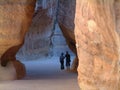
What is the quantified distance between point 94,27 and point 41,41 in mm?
17786

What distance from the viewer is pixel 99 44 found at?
17.8ft

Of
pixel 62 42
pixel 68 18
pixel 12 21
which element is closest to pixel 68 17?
pixel 68 18

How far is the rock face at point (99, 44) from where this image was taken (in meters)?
5.25

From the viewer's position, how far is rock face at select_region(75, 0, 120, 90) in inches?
207

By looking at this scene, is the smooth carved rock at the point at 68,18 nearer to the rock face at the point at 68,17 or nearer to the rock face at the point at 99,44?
the rock face at the point at 68,17

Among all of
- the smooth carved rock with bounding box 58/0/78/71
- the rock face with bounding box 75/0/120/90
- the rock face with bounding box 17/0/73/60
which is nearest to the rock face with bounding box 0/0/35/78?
the smooth carved rock with bounding box 58/0/78/71

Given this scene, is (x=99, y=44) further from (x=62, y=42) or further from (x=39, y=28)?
(x=62, y=42)

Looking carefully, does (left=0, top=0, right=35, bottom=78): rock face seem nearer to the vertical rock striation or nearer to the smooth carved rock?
the smooth carved rock

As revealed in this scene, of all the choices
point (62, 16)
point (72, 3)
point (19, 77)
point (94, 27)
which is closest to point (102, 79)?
point (94, 27)

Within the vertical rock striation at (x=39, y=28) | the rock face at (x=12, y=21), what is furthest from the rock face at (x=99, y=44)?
the vertical rock striation at (x=39, y=28)

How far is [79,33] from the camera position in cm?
585

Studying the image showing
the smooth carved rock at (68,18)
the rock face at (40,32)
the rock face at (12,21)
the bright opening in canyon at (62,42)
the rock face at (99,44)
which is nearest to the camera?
the rock face at (99,44)

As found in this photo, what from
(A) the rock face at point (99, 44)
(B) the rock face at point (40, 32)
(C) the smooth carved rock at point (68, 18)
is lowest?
(B) the rock face at point (40, 32)

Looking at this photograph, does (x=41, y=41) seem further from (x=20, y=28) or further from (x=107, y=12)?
(x=107, y=12)
